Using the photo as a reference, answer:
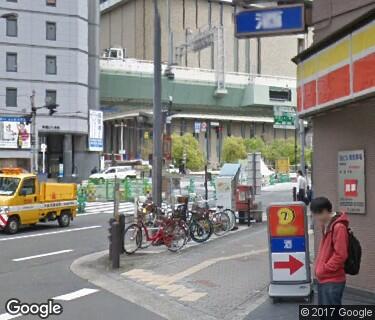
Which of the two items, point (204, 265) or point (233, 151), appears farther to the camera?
point (233, 151)

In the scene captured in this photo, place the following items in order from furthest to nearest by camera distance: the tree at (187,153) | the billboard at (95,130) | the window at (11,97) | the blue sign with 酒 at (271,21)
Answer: the tree at (187,153)
the billboard at (95,130)
the window at (11,97)
the blue sign with 酒 at (271,21)

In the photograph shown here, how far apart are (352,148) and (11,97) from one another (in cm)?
5525

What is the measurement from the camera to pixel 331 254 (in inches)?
234

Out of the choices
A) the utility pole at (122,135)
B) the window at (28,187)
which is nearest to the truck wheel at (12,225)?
the window at (28,187)

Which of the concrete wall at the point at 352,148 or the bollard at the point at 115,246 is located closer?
the concrete wall at the point at 352,148

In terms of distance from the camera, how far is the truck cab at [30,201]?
2138 centimetres

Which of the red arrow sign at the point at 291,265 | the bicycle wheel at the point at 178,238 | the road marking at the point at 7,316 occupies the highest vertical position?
the red arrow sign at the point at 291,265

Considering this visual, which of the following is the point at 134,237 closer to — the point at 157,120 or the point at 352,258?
the point at 157,120

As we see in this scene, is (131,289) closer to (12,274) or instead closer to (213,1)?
(12,274)

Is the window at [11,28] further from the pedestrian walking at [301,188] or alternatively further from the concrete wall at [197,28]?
the concrete wall at [197,28]

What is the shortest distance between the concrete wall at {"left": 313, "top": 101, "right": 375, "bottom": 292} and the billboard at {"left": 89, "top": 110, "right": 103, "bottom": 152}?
57531 mm

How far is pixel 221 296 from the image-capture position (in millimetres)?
10164

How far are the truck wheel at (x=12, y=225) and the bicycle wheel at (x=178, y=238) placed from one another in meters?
7.40

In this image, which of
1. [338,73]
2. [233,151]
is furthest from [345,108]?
[233,151]
